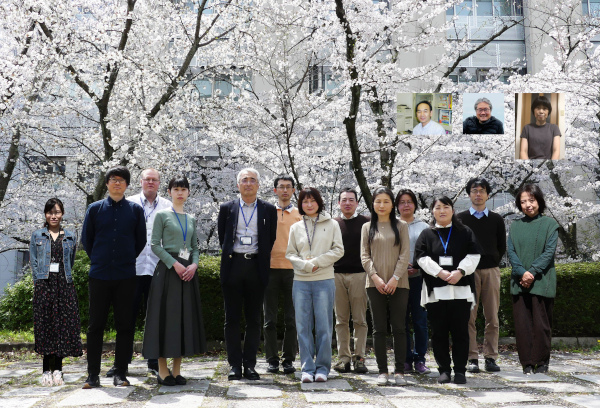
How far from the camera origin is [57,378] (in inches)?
181

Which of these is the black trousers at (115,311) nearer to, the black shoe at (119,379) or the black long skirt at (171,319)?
the black shoe at (119,379)

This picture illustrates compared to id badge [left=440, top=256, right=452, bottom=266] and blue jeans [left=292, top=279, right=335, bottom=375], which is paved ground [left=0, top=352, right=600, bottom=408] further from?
id badge [left=440, top=256, right=452, bottom=266]

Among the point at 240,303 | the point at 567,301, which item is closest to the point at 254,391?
the point at 240,303

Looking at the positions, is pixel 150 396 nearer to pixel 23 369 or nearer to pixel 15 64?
pixel 23 369

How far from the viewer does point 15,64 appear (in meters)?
8.90

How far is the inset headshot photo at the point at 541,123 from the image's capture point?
319 inches

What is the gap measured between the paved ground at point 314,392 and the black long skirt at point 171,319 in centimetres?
31

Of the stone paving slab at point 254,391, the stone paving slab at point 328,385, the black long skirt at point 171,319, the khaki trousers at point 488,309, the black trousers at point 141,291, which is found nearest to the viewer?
the stone paving slab at point 254,391

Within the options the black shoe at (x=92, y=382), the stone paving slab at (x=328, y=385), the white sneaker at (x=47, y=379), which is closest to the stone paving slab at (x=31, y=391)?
the white sneaker at (x=47, y=379)

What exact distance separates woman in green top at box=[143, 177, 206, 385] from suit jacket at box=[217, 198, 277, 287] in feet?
0.93

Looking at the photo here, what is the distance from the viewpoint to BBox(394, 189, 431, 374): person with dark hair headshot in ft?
16.7

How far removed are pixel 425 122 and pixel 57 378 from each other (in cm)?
589

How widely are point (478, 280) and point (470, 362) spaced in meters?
0.82

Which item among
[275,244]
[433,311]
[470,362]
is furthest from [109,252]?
[470,362]
